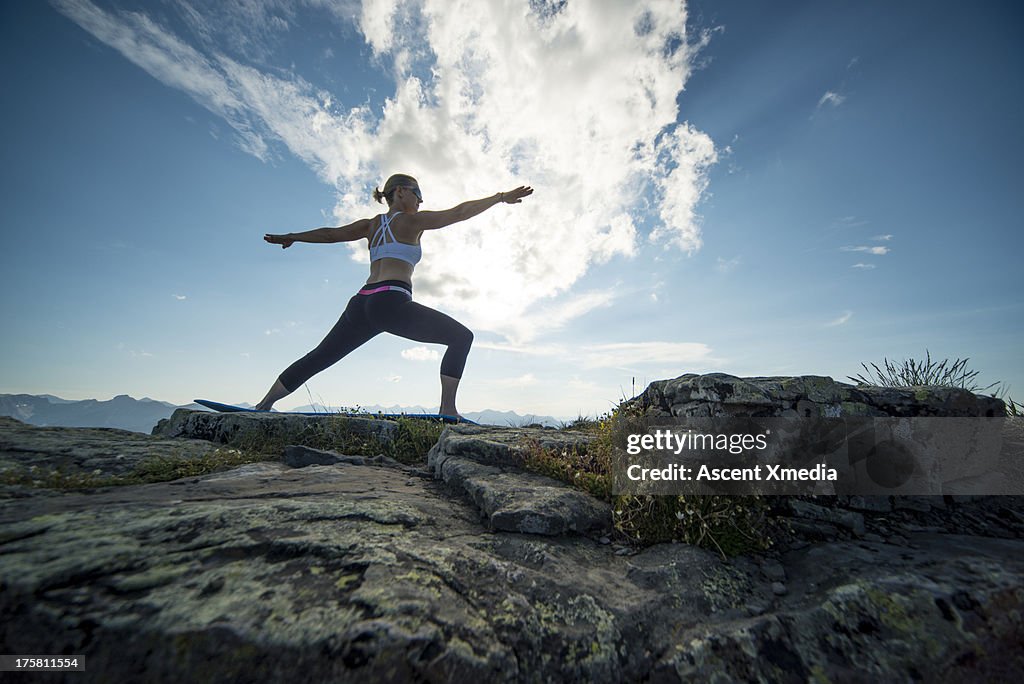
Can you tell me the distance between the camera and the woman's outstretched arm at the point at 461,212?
21.9 ft

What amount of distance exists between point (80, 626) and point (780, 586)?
11.4 feet

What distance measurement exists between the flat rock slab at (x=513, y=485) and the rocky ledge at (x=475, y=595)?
34 millimetres

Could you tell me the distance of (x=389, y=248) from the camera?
711cm

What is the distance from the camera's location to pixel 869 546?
2.68 metres

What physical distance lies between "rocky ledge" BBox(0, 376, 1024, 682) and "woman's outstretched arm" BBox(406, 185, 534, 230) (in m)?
5.18

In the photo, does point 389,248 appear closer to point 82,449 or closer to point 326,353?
point 326,353

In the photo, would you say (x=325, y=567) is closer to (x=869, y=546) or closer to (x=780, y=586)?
(x=780, y=586)

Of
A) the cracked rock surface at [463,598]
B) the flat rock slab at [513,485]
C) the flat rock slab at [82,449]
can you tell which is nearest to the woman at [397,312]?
the flat rock slab at [513,485]

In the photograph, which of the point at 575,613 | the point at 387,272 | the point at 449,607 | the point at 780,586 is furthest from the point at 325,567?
the point at 387,272

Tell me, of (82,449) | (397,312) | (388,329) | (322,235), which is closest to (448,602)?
(82,449)

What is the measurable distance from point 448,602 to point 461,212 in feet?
20.4

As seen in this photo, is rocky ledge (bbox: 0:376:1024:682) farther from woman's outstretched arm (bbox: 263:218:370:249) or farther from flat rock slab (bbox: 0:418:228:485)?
woman's outstretched arm (bbox: 263:218:370:249)

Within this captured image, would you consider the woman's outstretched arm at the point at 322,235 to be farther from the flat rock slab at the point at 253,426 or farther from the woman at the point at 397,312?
the flat rock slab at the point at 253,426

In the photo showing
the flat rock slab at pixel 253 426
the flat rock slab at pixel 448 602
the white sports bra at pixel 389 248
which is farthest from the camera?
the white sports bra at pixel 389 248
